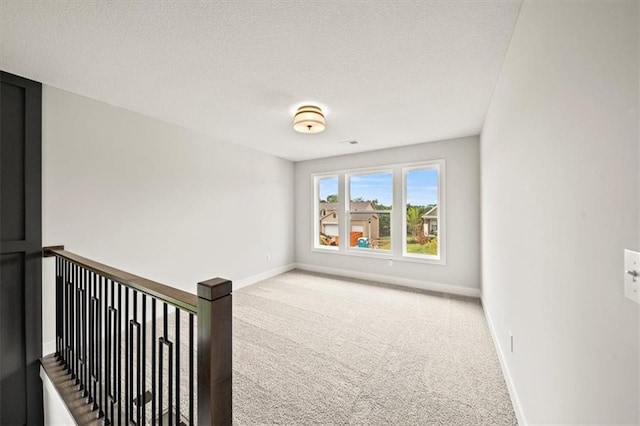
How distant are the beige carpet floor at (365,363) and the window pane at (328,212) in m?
1.68

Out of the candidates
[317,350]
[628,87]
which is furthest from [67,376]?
[628,87]

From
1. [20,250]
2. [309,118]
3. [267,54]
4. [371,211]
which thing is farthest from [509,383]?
[20,250]

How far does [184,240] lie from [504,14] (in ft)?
12.2

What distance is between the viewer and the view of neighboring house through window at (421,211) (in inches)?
163

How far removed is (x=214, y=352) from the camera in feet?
3.14

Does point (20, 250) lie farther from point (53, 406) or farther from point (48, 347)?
point (53, 406)

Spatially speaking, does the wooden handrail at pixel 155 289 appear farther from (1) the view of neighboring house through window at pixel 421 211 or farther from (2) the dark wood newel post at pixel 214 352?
(1) the view of neighboring house through window at pixel 421 211

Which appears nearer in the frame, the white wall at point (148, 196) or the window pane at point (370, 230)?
the white wall at point (148, 196)

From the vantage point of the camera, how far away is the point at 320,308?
333 centimetres

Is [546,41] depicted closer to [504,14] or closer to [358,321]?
[504,14]

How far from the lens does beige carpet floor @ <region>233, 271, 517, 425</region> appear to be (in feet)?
5.47

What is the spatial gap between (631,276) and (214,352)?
125cm

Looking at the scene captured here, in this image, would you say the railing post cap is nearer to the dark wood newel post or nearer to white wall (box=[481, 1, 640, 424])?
the dark wood newel post

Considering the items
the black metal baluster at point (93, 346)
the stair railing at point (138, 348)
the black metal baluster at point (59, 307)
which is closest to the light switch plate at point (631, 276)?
the stair railing at point (138, 348)
